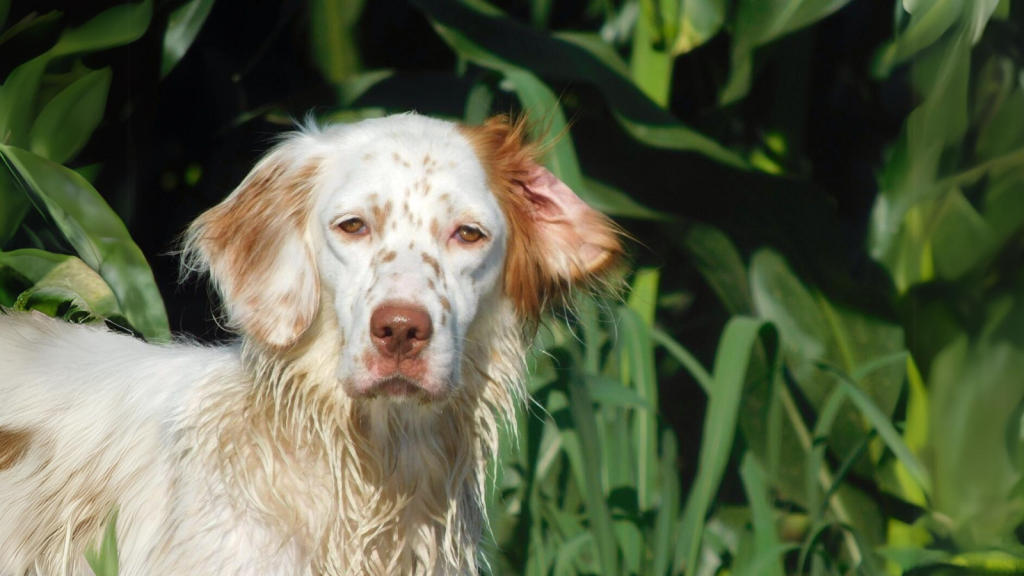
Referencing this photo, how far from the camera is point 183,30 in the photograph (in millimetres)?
2525

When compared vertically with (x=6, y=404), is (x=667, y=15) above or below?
above

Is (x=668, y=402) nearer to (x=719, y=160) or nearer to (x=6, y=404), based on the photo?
(x=719, y=160)

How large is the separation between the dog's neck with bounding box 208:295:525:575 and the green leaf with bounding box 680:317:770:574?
1.72 ft

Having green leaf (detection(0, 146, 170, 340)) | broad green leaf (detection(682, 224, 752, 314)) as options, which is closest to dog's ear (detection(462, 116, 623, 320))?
broad green leaf (detection(682, 224, 752, 314))

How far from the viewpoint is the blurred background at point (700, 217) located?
2.22 m

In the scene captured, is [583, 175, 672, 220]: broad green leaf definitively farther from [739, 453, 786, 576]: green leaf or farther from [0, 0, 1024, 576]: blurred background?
[739, 453, 786, 576]: green leaf

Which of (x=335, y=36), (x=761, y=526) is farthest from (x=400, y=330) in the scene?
(x=335, y=36)

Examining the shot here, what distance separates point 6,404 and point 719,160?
1.53 metres

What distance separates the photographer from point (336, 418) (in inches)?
63.5

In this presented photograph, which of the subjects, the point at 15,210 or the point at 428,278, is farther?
the point at 15,210

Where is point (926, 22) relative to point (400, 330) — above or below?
above

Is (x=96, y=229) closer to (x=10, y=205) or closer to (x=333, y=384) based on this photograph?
(x=10, y=205)

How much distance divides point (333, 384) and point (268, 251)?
224 millimetres

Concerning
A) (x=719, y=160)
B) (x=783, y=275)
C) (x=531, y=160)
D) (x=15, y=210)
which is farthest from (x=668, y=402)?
(x=15, y=210)
